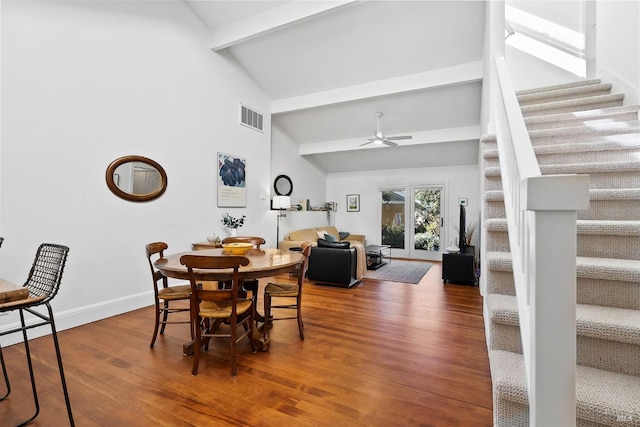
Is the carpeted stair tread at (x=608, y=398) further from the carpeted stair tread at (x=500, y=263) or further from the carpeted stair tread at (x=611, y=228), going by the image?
the carpeted stair tread at (x=611, y=228)

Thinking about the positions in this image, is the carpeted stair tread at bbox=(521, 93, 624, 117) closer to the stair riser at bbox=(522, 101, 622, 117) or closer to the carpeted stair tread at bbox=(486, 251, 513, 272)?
the stair riser at bbox=(522, 101, 622, 117)

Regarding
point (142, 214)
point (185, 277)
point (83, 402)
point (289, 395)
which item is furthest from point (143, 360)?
point (142, 214)

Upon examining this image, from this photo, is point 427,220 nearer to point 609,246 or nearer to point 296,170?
point 296,170

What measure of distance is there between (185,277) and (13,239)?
1880mm

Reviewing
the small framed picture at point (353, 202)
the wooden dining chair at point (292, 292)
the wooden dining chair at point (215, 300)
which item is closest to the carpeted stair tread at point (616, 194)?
the wooden dining chair at point (292, 292)

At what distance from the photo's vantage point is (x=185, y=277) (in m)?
2.15

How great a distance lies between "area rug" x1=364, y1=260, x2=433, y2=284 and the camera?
17.3 feet

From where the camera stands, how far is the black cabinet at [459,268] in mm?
4727

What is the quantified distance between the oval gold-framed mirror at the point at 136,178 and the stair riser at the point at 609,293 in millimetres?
4121

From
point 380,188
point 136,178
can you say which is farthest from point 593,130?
point 380,188

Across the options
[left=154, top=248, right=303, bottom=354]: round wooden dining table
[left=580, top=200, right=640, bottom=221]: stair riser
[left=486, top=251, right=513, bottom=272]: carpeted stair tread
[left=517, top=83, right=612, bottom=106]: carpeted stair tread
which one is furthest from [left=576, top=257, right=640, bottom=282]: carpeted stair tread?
[left=517, top=83, right=612, bottom=106]: carpeted stair tread

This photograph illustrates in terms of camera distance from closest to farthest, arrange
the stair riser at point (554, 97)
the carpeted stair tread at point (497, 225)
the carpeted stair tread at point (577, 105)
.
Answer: the carpeted stair tread at point (497, 225)
the carpeted stair tread at point (577, 105)
the stair riser at point (554, 97)

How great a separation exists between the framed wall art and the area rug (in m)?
2.64

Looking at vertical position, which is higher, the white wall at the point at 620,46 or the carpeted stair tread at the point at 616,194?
the white wall at the point at 620,46
